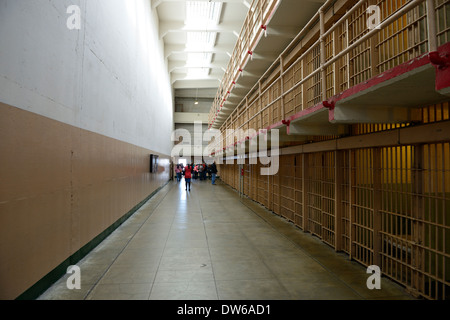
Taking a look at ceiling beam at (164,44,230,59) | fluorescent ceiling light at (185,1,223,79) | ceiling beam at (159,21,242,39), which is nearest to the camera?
fluorescent ceiling light at (185,1,223,79)

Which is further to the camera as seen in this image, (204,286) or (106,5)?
(106,5)

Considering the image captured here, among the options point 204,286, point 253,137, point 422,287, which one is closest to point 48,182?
point 204,286

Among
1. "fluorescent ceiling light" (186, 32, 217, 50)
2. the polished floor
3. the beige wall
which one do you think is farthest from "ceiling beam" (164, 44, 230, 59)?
the beige wall

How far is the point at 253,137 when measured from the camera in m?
9.18

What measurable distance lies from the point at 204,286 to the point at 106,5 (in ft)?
20.7

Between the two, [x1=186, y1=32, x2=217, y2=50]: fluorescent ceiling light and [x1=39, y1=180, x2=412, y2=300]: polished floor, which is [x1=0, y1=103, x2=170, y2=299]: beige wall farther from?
[x1=186, y1=32, x2=217, y2=50]: fluorescent ceiling light

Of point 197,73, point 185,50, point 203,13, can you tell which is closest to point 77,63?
point 203,13

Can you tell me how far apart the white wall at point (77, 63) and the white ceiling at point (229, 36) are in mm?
4000

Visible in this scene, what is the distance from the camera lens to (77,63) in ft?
16.0

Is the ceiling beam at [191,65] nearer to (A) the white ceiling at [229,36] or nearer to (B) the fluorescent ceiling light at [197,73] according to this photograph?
(A) the white ceiling at [229,36]

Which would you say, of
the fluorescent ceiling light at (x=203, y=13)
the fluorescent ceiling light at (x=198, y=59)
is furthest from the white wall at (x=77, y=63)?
the fluorescent ceiling light at (x=198, y=59)

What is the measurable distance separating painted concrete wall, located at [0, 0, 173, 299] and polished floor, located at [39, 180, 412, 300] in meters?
0.63

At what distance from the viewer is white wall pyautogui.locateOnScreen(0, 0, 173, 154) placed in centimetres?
318
